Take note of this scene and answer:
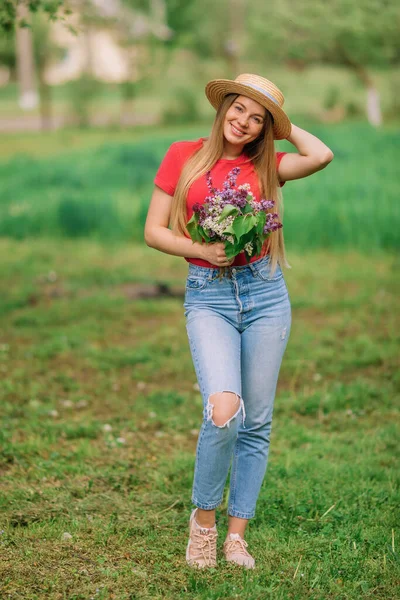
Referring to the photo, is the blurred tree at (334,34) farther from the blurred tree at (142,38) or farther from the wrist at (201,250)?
the wrist at (201,250)

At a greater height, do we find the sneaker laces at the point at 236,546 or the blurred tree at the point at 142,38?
the blurred tree at the point at 142,38

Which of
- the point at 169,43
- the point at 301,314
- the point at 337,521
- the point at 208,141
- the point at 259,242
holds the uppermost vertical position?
the point at 169,43

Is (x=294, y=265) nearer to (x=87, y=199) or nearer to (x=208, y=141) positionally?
(x=87, y=199)

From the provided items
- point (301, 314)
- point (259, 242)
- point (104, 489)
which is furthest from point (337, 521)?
point (301, 314)

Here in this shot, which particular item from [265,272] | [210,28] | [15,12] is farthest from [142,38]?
[265,272]

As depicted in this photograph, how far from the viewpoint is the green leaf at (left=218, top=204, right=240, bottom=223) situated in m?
3.26

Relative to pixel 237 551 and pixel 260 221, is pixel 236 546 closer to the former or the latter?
pixel 237 551

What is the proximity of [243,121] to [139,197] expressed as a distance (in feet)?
32.3

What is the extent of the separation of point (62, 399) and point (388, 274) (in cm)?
491

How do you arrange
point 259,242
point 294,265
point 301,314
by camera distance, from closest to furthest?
point 259,242, point 301,314, point 294,265

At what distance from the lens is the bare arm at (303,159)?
12.1ft

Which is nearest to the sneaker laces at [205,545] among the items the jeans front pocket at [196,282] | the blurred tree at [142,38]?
the jeans front pocket at [196,282]

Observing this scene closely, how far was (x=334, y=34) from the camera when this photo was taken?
27.5 metres

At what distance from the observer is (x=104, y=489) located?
457 cm
